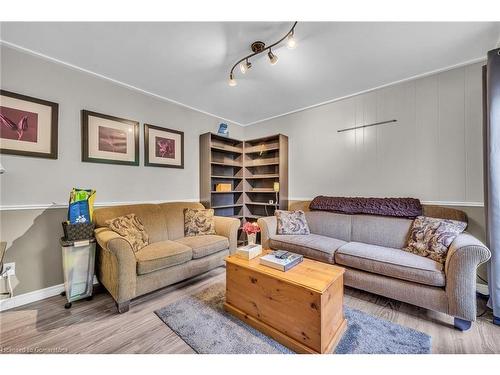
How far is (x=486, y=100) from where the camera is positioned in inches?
73.7

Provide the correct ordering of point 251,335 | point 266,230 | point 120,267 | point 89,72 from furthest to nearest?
point 266,230 → point 89,72 → point 120,267 → point 251,335

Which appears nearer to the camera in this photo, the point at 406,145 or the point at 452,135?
the point at 452,135

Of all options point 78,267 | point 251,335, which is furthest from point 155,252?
point 251,335

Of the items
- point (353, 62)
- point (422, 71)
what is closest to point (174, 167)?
point (353, 62)

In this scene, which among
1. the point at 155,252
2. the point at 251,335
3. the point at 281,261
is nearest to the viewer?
the point at 251,335

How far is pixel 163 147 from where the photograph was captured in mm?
3086

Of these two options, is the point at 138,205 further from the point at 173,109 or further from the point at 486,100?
the point at 486,100

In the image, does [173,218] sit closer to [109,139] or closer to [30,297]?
[109,139]

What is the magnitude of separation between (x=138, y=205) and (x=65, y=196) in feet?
2.35

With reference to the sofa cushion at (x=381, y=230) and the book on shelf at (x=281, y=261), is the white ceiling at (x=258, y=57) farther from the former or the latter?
the book on shelf at (x=281, y=261)

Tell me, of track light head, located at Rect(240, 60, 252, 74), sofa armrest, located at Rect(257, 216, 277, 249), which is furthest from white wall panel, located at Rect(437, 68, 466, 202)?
track light head, located at Rect(240, 60, 252, 74)

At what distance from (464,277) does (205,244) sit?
2.33 metres

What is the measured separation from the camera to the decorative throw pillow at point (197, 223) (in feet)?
9.31

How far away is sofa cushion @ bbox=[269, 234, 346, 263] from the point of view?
227cm
